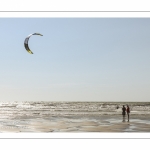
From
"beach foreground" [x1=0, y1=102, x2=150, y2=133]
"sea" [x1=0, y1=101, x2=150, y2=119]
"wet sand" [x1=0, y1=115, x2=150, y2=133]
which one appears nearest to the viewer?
"wet sand" [x1=0, y1=115, x2=150, y2=133]

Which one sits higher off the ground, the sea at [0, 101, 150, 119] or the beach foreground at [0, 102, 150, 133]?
the sea at [0, 101, 150, 119]

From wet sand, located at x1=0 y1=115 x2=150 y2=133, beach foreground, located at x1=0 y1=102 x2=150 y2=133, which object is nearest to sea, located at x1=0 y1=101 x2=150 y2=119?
beach foreground, located at x1=0 y1=102 x2=150 y2=133

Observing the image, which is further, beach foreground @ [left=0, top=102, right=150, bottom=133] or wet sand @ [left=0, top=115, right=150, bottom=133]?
beach foreground @ [left=0, top=102, right=150, bottom=133]

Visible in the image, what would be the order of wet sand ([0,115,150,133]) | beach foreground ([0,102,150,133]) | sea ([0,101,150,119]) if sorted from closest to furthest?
wet sand ([0,115,150,133]) → beach foreground ([0,102,150,133]) → sea ([0,101,150,119])

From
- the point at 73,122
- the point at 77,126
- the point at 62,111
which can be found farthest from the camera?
the point at 62,111

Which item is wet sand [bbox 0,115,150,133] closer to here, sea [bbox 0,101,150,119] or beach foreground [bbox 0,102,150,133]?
beach foreground [bbox 0,102,150,133]

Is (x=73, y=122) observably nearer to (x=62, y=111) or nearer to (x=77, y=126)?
(x=77, y=126)

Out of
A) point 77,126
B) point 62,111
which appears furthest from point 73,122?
point 62,111
